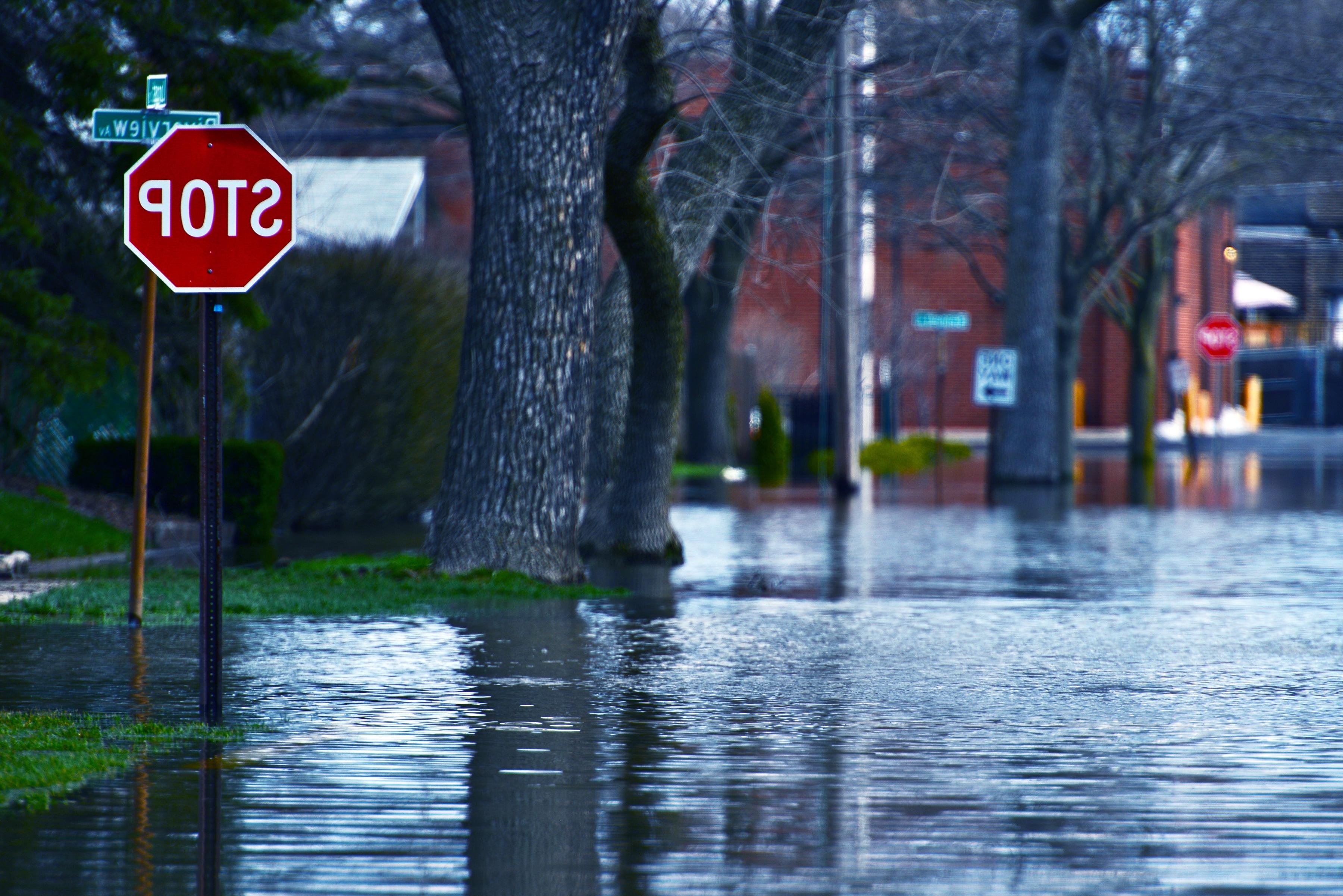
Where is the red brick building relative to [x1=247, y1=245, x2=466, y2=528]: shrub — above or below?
above

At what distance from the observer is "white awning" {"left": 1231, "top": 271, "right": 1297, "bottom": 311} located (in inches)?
3014

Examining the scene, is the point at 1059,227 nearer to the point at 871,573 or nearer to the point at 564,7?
the point at 871,573

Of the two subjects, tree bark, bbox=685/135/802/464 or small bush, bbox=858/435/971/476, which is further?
small bush, bbox=858/435/971/476

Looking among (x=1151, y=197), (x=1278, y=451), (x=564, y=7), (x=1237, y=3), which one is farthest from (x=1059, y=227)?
(x=564, y=7)

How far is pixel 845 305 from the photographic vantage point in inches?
1108

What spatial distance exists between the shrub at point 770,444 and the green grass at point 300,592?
20.6 meters

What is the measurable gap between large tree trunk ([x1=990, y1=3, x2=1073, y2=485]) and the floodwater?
56.0 ft

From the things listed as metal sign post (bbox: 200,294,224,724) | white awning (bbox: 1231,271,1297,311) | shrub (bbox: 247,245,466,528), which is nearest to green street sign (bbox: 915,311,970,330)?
shrub (bbox: 247,245,466,528)

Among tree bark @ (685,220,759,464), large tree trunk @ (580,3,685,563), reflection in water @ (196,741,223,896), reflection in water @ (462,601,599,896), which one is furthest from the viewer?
tree bark @ (685,220,759,464)

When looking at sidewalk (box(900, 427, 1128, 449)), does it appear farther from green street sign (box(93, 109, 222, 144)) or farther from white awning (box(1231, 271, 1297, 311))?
green street sign (box(93, 109, 222, 144))

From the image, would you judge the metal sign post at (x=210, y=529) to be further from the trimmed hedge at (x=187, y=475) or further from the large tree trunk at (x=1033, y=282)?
the large tree trunk at (x=1033, y=282)

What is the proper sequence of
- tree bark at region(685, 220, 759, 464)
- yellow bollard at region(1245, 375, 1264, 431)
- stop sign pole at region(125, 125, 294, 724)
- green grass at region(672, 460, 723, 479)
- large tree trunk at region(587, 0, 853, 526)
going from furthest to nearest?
1. yellow bollard at region(1245, 375, 1264, 431)
2. green grass at region(672, 460, 723, 479)
3. tree bark at region(685, 220, 759, 464)
4. large tree trunk at region(587, 0, 853, 526)
5. stop sign pole at region(125, 125, 294, 724)

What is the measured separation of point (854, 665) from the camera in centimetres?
1066

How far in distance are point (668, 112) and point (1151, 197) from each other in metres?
24.1
